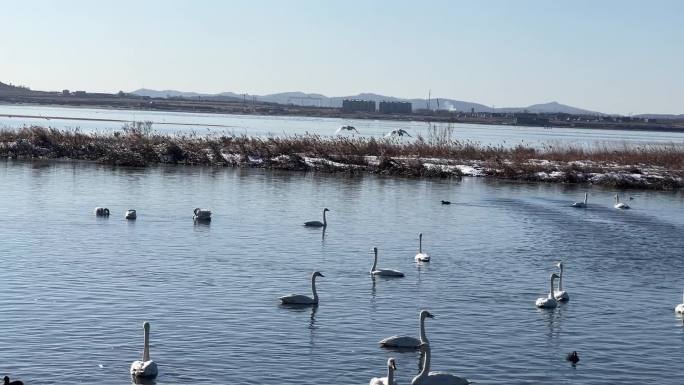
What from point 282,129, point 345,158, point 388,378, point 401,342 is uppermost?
point 345,158

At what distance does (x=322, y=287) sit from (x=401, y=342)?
578 centimetres

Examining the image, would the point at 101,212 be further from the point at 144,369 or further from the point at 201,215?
the point at 144,369

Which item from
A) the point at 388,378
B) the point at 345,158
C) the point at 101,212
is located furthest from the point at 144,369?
the point at 345,158

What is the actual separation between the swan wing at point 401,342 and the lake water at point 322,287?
190mm

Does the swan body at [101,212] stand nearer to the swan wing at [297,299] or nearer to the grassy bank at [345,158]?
the swan wing at [297,299]

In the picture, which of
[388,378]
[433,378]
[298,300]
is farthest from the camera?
[298,300]

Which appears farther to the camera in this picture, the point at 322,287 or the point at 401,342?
the point at 322,287

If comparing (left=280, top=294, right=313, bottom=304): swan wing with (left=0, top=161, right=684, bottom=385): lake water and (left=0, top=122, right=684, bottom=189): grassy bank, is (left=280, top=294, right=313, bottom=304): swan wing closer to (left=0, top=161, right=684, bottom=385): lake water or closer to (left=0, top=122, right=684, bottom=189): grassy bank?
(left=0, top=161, right=684, bottom=385): lake water

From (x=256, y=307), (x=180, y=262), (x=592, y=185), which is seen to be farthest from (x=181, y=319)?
(x=592, y=185)

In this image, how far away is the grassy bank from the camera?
2234 inches

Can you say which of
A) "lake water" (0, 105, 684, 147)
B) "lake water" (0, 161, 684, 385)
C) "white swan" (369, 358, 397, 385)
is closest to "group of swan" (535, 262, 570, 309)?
"lake water" (0, 161, 684, 385)

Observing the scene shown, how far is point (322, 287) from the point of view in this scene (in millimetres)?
24859

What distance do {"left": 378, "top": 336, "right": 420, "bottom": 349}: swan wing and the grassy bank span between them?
37.0m

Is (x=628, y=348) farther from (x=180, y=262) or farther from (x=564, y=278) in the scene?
(x=180, y=262)
